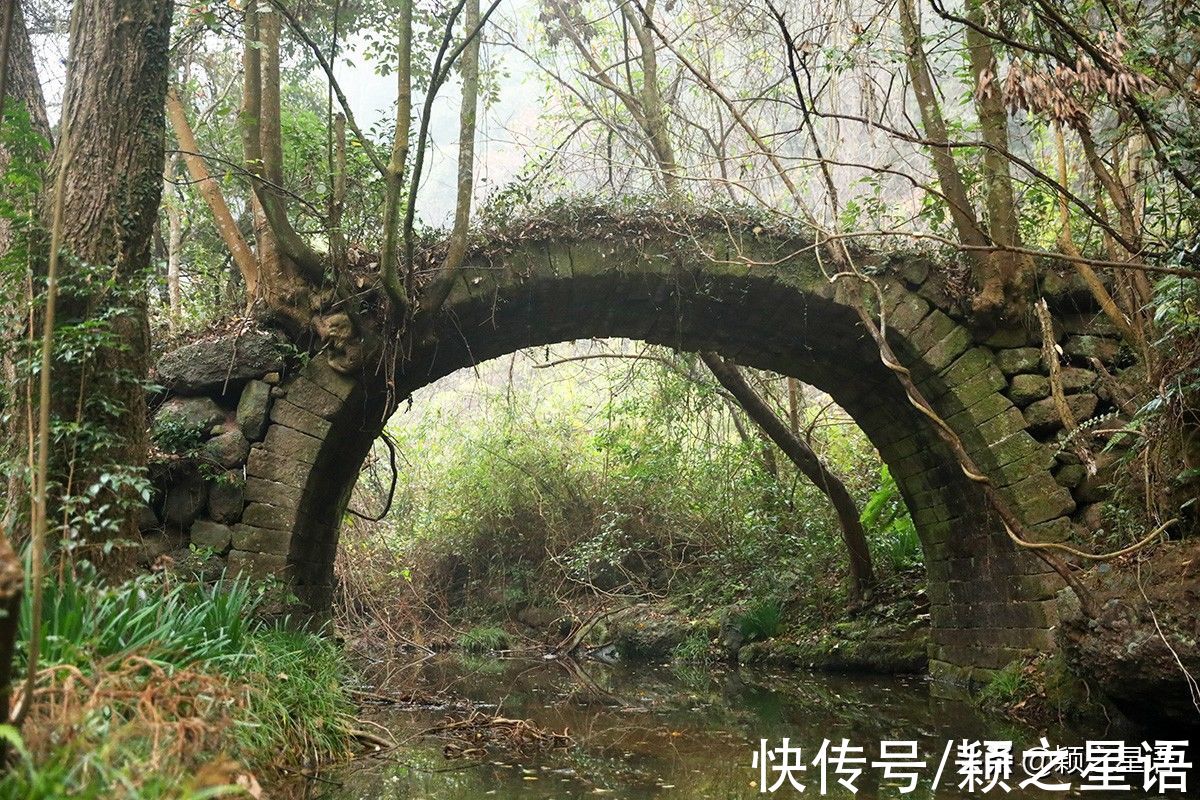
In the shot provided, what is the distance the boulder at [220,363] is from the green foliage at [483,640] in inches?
235

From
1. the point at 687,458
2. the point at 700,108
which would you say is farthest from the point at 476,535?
the point at 700,108

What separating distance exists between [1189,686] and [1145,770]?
0.43m

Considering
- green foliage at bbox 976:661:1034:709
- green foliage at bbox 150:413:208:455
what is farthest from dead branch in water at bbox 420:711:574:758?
green foliage at bbox 976:661:1034:709

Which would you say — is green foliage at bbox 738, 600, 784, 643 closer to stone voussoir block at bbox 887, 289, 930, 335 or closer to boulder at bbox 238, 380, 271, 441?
stone voussoir block at bbox 887, 289, 930, 335

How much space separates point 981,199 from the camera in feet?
21.4

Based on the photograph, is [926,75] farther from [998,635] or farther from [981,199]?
[998,635]

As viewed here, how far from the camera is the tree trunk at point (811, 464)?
8.22 metres

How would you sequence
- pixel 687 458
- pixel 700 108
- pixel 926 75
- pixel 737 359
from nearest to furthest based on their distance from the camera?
1. pixel 926 75
2. pixel 737 359
3. pixel 700 108
4. pixel 687 458

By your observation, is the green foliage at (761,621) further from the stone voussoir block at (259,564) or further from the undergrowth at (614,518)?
the stone voussoir block at (259,564)

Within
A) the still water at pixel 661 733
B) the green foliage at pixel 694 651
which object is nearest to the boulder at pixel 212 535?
the still water at pixel 661 733

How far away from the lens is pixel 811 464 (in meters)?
8.77

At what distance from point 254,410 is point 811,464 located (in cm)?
519

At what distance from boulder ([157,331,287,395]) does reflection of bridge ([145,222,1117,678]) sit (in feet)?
0.61

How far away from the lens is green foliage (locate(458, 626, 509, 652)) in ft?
35.7
